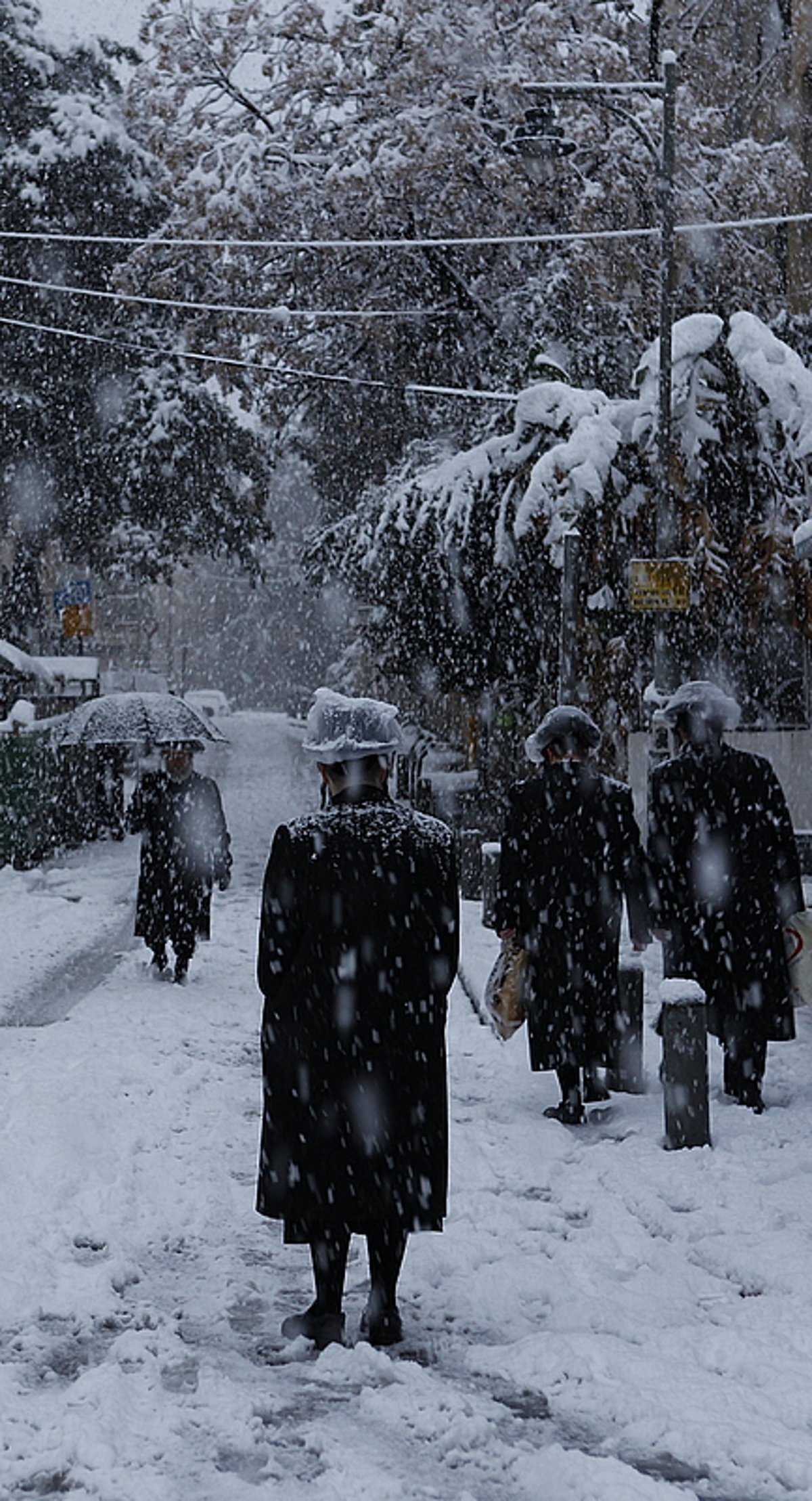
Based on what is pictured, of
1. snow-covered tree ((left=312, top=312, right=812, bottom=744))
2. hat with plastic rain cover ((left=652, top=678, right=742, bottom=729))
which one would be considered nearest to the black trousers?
hat with plastic rain cover ((left=652, top=678, right=742, bottom=729))

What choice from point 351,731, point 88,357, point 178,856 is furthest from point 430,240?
point 351,731

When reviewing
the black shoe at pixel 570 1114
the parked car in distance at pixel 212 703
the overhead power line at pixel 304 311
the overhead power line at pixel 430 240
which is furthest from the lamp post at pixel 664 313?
the parked car in distance at pixel 212 703

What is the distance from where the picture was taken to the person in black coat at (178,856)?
11.9m

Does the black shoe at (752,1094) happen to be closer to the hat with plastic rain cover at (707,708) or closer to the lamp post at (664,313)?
the hat with plastic rain cover at (707,708)

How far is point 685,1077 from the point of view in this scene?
272 inches

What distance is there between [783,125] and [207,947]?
19818mm

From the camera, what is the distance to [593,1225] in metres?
6.07

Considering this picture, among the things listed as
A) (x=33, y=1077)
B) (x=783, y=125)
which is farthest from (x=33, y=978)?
(x=783, y=125)

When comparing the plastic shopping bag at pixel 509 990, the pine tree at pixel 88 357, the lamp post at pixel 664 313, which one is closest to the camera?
the plastic shopping bag at pixel 509 990

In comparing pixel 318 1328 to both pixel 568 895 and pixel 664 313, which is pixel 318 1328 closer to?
pixel 568 895

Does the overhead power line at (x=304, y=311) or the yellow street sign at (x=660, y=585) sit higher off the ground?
the overhead power line at (x=304, y=311)

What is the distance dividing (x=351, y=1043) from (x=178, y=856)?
23.5 ft

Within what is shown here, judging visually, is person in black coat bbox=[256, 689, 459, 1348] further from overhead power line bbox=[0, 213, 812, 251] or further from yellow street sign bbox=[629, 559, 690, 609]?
overhead power line bbox=[0, 213, 812, 251]

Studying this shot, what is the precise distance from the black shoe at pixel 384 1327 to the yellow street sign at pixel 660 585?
9954 mm
